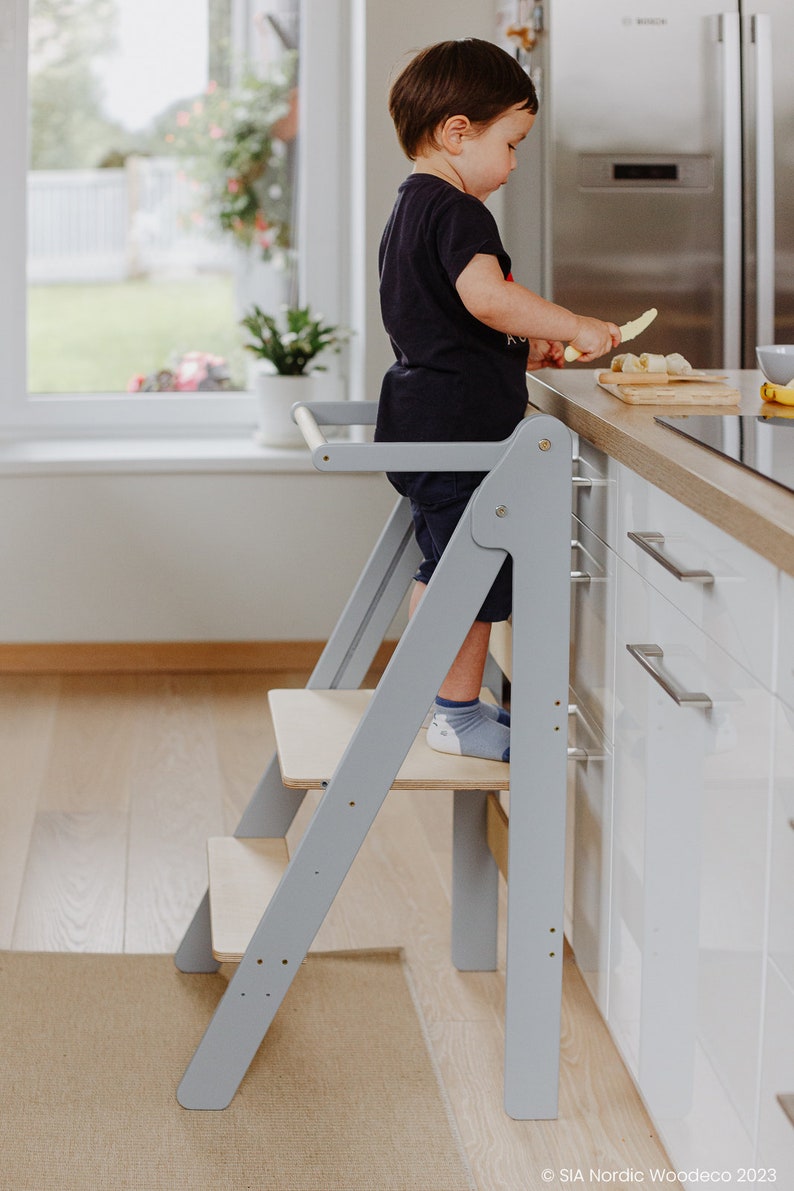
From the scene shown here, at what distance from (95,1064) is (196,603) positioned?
6.22ft

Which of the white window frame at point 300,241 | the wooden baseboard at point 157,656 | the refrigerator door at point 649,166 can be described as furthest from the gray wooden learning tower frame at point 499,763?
the white window frame at point 300,241

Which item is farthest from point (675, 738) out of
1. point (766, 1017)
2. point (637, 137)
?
point (637, 137)

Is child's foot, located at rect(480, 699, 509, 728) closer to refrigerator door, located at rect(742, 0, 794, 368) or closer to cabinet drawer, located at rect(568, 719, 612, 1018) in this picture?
cabinet drawer, located at rect(568, 719, 612, 1018)

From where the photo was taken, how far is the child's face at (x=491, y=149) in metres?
1.75

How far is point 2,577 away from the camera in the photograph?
3578 millimetres

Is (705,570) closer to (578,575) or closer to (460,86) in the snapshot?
(578,575)

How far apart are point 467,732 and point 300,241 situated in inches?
94.6

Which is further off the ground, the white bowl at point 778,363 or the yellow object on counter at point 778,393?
the white bowl at point 778,363

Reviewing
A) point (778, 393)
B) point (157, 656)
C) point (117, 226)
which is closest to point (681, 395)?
point (778, 393)

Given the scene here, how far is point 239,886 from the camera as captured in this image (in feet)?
6.28

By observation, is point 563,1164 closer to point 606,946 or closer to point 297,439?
point 606,946

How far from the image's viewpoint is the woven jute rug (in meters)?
1.64

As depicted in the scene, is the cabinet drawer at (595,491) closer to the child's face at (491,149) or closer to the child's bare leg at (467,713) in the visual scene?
the child's bare leg at (467,713)

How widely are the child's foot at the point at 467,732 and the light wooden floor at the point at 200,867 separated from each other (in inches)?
12.7
